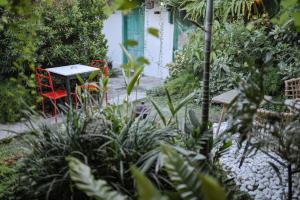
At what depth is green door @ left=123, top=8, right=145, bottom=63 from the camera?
8.71 meters

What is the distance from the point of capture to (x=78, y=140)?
2039 millimetres

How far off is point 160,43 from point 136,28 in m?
0.95

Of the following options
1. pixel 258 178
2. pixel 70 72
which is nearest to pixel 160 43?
pixel 70 72

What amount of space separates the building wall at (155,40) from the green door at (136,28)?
136mm

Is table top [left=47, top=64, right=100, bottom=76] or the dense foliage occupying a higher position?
the dense foliage

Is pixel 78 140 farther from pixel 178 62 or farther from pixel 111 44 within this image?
pixel 111 44

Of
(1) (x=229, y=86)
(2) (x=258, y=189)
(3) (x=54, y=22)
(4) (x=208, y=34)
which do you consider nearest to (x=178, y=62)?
(1) (x=229, y=86)

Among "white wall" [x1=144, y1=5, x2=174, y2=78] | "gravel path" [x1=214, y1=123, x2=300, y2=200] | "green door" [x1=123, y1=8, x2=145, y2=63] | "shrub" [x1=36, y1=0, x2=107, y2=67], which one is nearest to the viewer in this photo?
"gravel path" [x1=214, y1=123, x2=300, y2=200]

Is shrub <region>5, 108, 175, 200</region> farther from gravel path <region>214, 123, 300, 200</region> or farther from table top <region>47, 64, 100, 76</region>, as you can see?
table top <region>47, 64, 100, 76</region>

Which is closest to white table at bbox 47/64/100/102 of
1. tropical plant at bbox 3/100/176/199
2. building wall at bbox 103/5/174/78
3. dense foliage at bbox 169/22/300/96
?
dense foliage at bbox 169/22/300/96

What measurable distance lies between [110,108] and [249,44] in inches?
151

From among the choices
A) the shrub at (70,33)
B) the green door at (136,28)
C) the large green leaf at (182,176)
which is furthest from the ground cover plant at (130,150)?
the green door at (136,28)

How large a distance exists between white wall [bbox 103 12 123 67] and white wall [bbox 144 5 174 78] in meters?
0.88

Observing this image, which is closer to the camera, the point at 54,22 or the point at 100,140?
the point at 100,140
